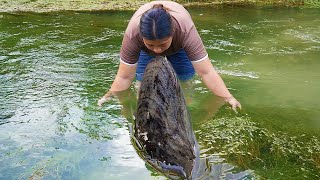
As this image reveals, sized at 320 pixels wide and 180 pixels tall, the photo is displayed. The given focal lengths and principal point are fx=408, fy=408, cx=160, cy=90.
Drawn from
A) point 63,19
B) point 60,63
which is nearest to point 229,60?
point 60,63

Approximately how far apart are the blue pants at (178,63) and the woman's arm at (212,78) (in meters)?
0.38

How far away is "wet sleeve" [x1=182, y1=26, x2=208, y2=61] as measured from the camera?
3.02 m

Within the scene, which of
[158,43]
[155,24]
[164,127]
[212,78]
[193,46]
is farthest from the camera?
[212,78]

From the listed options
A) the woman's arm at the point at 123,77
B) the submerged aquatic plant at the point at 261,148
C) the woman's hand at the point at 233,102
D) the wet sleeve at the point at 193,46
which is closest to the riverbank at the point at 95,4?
the woman's arm at the point at 123,77

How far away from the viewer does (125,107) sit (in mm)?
3627

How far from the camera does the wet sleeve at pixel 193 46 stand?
3018mm

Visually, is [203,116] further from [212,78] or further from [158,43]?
[158,43]

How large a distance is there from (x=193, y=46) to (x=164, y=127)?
926mm

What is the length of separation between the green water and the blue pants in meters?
0.23

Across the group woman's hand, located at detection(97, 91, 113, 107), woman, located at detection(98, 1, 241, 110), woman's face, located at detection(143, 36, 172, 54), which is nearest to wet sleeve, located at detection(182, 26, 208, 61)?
woman, located at detection(98, 1, 241, 110)

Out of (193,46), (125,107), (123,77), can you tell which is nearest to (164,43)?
(193,46)

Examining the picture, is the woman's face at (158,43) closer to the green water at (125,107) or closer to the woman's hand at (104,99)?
the green water at (125,107)

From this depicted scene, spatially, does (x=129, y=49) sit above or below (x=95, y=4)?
above

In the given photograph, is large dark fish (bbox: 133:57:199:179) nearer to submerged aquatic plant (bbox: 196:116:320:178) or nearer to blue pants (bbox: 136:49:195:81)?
submerged aquatic plant (bbox: 196:116:320:178)
